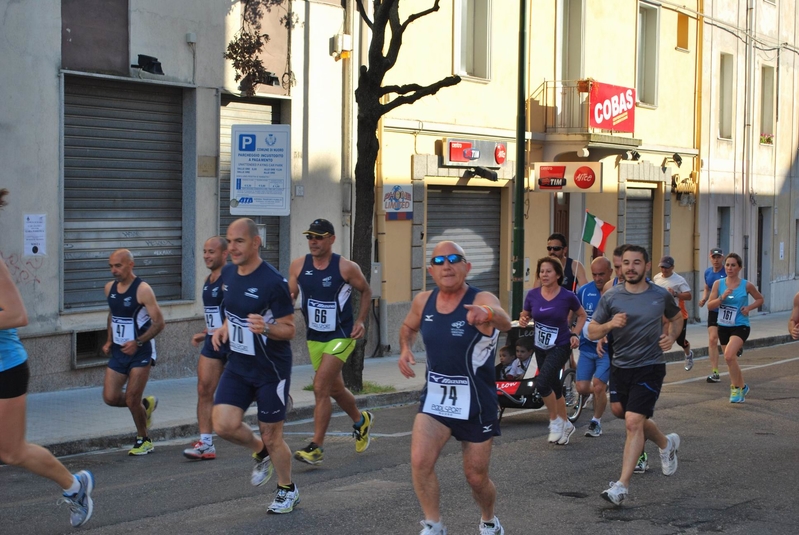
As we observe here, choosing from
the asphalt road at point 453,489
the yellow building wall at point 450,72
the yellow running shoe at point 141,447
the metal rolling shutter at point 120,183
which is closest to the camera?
the asphalt road at point 453,489

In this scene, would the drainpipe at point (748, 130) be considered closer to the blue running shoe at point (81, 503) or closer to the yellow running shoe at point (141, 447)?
the yellow running shoe at point (141, 447)

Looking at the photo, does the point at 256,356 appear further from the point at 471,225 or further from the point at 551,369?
the point at 471,225

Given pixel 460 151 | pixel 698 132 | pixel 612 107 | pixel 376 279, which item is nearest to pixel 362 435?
pixel 376 279

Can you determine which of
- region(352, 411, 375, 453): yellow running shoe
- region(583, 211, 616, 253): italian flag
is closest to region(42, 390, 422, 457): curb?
region(352, 411, 375, 453): yellow running shoe

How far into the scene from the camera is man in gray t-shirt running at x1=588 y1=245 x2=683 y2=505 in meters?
7.86

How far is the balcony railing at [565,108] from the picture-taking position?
21781 mm

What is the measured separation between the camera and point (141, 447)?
9609 millimetres

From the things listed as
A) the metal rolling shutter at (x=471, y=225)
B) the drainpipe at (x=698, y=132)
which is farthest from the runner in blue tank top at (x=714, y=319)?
the drainpipe at (x=698, y=132)

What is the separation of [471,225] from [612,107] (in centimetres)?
453

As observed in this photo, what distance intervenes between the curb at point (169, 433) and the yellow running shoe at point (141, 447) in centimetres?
58

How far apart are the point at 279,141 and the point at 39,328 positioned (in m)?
3.69

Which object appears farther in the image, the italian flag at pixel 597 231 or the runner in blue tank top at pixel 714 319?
the italian flag at pixel 597 231

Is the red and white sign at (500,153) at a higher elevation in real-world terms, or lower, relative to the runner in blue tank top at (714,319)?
higher

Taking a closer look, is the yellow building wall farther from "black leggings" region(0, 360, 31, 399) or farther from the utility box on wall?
"black leggings" region(0, 360, 31, 399)
